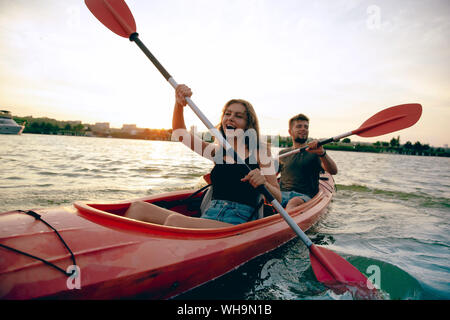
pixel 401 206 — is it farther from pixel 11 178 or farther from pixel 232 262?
pixel 11 178

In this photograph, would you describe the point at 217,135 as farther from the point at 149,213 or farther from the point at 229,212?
the point at 149,213

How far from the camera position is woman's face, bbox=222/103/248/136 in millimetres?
2480

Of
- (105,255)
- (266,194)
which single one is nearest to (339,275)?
(266,194)

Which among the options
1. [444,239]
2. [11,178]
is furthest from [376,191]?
[11,178]

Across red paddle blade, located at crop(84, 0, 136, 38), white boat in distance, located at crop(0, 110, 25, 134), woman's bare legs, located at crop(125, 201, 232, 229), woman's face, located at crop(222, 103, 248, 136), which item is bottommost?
woman's bare legs, located at crop(125, 201, 232, 229)

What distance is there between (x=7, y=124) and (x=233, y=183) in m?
42.6

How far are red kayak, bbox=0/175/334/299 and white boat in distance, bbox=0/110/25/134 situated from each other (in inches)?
1650

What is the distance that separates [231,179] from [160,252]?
967 mm

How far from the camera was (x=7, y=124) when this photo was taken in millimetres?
33031

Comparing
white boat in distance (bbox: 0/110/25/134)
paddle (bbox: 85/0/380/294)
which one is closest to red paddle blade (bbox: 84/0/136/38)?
paddle (bbox: 85/0/380/294)

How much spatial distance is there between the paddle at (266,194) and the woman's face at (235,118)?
131 mm

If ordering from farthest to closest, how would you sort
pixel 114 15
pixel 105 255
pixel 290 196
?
pixel 290 196, pixel 114 15, pixel 105 255

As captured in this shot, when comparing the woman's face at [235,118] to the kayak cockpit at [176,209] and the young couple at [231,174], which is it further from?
the kayak cockpit at [176,209]

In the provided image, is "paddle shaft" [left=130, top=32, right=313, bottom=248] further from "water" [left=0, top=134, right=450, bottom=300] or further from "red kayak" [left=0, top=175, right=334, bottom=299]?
"water" [left=0, top=134, right=450, bottom=300]
